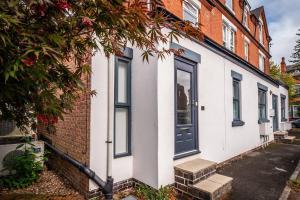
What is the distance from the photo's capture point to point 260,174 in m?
6.38

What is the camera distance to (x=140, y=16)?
181 cm

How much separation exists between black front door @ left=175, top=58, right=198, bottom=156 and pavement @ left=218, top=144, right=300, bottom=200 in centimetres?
151

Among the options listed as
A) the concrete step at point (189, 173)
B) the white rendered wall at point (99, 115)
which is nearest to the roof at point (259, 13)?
the concrete step at point (189, 173)

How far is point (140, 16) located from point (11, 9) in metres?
0.98

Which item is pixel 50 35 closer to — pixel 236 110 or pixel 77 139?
pixel 77 139

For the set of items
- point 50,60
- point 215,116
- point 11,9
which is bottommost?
point 215,116

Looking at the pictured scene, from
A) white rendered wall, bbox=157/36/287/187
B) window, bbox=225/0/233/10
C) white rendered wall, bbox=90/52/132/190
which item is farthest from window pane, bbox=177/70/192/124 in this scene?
window, bbox=225/0/233/10

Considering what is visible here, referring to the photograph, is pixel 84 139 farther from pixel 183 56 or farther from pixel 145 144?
pixel 183 56

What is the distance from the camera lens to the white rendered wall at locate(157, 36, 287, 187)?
4.81 m

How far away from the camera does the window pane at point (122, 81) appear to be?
200 inches

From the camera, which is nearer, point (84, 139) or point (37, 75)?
point (37, 75)

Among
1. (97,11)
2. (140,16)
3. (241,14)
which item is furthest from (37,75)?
(241,14)

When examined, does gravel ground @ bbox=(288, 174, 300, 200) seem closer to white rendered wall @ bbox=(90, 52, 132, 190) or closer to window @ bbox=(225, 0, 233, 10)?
white rendered wall @ bbox=(90, 52, 132, 190)

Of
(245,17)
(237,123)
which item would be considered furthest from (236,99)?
(245,17)
